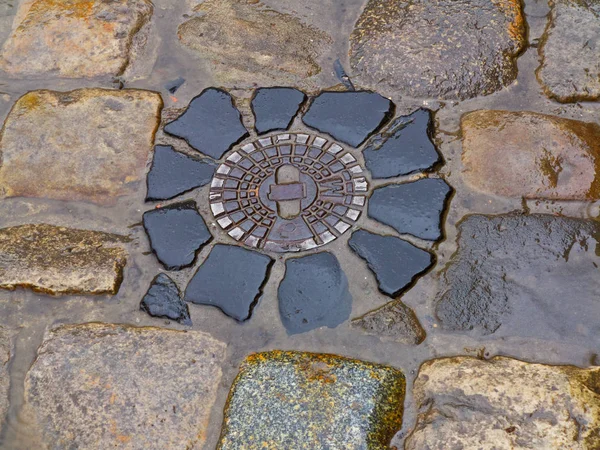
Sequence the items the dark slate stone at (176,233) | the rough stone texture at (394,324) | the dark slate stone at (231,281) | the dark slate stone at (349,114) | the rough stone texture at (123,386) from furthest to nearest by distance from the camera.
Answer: the dark slate stone at (349,114), the dark slate stone at (176,233), the dark slate stone at (231,281), the rough stone texture at (394,324), the rough stone texture at (123,386)

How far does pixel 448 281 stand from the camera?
2.59m

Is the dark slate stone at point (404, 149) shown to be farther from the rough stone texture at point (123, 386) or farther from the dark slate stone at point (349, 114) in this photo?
the rough stone texture at point (123, 386)

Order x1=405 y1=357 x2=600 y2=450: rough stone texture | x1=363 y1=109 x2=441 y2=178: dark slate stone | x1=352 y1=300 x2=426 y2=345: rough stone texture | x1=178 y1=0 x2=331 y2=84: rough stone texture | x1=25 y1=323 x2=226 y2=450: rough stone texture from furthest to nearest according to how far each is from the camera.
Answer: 1. x1=178 y1=0 x2=331 y2=84: rough stone texture
2. x1=363 y1=109 x2=441 y2=178: dark slate stone
3. x1=352 y1=300 x2=426 y2=345: rough stone texture
4. x1=25 y1=323 x2=226 y2=450: rough stone texture
5. x1=405 y1=357 x2=600 y2=450: rough stone texture

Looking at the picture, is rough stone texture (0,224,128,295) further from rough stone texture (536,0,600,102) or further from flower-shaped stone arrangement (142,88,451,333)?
rough stone texture (536,0,600,102)

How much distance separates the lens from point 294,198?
285 cm

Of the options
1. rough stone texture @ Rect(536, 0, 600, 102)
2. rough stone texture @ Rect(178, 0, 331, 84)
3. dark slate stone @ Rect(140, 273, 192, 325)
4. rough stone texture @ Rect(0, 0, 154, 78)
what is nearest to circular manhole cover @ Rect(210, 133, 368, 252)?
dark slate stone @ Rect(140, 273, 192, 325)

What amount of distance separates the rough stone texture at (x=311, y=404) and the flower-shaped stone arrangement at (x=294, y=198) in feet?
0.62

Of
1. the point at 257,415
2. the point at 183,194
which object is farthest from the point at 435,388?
the point at 183,194

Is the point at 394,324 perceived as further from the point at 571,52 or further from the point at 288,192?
the point at 571,52

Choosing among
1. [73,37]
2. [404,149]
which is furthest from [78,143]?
[404,149]

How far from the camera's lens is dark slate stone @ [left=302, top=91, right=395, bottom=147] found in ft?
10.1

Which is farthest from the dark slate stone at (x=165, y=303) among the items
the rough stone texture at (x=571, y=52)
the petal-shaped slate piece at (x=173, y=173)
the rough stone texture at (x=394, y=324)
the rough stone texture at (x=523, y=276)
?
Answer: the rough stone texture at (x=571, y=52)

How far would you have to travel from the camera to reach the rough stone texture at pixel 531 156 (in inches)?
111

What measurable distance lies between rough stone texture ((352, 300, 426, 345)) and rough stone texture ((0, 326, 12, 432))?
4.16 feet
